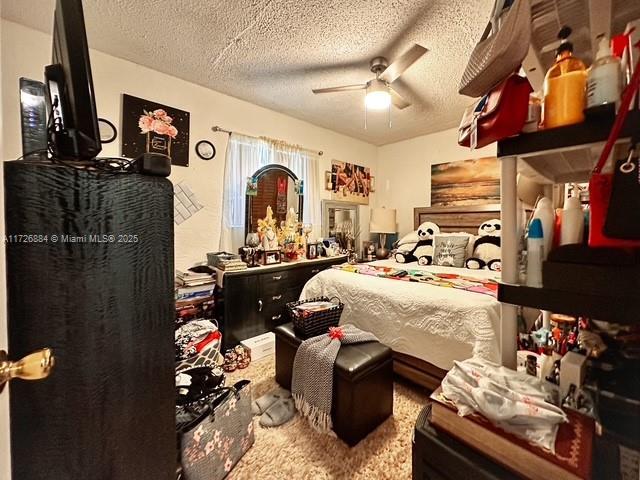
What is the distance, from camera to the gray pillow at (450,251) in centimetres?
298

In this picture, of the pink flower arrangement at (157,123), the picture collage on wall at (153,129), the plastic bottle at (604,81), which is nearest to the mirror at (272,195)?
the picture collage on wall at (153,129)

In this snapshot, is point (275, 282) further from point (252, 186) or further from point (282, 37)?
point (282, 37)

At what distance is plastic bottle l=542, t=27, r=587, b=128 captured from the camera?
2.08ft

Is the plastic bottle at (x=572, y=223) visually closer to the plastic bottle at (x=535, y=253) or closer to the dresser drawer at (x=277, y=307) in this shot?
the plastic bottle at (x=535, y=253)

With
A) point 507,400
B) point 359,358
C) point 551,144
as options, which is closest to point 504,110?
point 551,144

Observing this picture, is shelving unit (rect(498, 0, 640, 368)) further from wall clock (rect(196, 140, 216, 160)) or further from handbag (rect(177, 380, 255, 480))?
wall clock (rect(196, 140, 216, 160))

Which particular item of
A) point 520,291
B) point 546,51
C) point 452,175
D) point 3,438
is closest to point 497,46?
point 546,51

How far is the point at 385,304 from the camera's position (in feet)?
6.61

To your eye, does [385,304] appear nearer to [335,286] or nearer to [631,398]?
[335,286]

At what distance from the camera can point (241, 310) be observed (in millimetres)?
2594

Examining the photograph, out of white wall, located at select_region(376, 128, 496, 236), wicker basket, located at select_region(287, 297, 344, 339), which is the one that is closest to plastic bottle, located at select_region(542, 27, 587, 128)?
wicker basket, located at select_region(287, 297, 344, 339)

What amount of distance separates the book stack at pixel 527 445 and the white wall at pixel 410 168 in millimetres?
3740

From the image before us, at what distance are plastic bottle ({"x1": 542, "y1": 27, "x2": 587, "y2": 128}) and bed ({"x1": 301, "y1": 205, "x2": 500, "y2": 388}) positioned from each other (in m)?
1.27

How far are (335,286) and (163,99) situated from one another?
7.51ft
